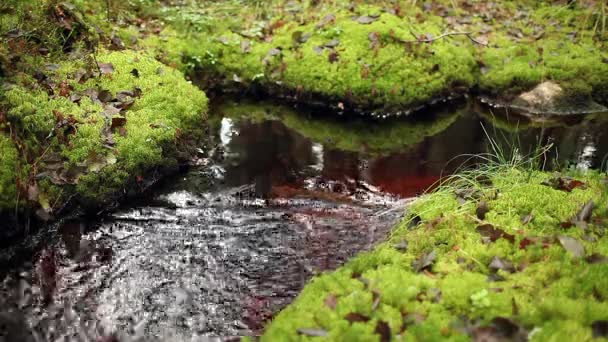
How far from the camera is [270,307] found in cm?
415

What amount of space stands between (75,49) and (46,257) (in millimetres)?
3376

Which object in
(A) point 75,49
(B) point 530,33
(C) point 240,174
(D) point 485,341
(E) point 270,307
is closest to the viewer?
(D) point 485,341

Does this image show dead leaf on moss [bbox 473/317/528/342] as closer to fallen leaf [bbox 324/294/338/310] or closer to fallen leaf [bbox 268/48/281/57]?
fallen leaf [bbox 324/294/338/310]

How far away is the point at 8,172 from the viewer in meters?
4.94

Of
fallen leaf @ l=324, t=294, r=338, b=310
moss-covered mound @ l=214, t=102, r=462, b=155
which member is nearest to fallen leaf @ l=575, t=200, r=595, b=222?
fallen leaf @ l=324, t=294, r=338, b=310

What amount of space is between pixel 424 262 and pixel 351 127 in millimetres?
4656

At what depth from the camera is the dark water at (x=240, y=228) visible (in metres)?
4.07

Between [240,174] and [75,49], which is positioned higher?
[75,49]

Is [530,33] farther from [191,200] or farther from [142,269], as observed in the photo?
[142,269]

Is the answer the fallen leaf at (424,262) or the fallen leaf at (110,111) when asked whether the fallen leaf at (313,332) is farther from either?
the fallen leaf at (110,111)

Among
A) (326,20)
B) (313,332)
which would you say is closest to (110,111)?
(313,332)

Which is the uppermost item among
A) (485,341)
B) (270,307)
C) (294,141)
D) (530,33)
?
(530,33)

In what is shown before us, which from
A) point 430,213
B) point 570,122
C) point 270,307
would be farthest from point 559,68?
point 270,307

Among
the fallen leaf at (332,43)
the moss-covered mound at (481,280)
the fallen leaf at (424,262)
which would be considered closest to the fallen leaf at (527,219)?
the moss-covered mound at (481,280)
